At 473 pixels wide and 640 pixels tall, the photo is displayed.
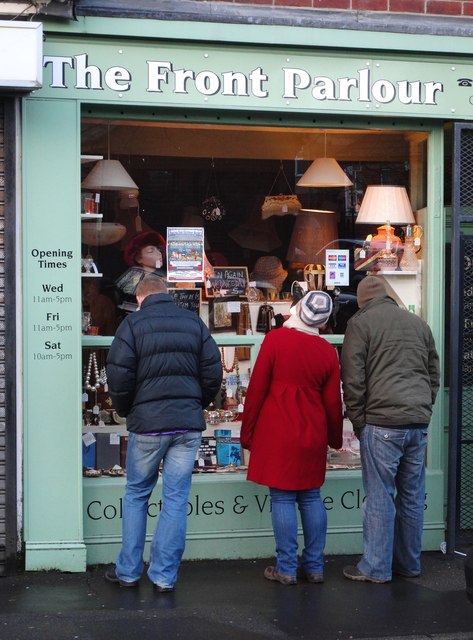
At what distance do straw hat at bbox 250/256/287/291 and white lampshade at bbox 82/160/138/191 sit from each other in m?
1.02

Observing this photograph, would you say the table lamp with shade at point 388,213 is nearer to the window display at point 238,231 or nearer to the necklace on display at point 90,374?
the window display at point 238,231

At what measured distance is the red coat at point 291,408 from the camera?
6.37m

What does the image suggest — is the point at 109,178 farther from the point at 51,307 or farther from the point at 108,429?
the point at 108,429

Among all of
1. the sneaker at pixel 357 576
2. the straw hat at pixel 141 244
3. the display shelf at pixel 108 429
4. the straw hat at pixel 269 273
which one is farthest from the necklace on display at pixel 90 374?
the sneaker at pixel 357 576

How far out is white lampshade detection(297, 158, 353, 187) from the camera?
24.6ft

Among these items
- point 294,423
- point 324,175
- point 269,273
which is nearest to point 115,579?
point 294,423

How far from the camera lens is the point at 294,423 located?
20.9ft

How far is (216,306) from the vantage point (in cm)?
741

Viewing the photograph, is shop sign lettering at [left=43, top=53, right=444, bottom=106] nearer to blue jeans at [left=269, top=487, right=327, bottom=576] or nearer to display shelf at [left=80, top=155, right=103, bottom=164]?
display shelf at [left=80, top=155, right=103, bottom=164]

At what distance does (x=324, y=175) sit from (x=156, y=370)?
2187 mm

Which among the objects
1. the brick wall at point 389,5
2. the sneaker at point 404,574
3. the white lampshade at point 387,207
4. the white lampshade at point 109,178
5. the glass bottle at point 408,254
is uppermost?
the brick wall at point 389,5

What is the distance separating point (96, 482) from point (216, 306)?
1479 millimetres

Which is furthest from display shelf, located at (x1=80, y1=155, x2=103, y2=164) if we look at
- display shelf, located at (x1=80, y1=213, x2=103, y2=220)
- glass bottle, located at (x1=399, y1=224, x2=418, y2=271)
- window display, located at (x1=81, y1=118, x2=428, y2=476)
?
glass bottle, located at (x1=399, y1=224, x2=418, y2=271)

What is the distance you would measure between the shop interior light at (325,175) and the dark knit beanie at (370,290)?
1.10m
